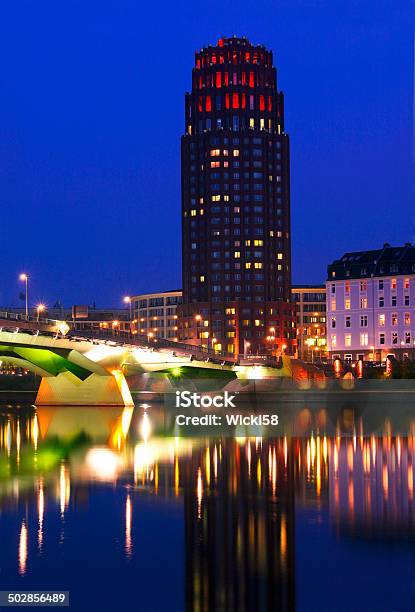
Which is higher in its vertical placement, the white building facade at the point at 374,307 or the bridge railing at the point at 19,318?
the white building facade at the point at 374,307

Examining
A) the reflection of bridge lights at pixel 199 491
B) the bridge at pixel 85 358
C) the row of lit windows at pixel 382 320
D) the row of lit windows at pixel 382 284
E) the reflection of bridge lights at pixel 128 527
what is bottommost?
the reflection of bridge lights at pixel 128 527

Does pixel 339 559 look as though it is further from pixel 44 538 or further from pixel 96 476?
pixel 96 476

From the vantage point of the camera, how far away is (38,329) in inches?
3565

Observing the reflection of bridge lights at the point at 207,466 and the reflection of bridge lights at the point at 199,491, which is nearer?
the reflection of bridge lights at the point at 199,491

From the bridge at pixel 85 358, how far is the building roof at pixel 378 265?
79.2m

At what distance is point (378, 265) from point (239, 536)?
172m

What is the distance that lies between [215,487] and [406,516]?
8.98 meters

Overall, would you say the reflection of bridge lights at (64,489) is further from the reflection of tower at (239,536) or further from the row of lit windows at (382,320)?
the row of lit windows at (382,320)

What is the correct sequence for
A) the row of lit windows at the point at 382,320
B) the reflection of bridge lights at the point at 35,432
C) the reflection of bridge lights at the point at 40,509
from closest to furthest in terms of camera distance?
the reflection of bridge lights at the point at 40,509, the reflection of bridge lights at the point at 35,432, the row of lit windows at the point at 382,320

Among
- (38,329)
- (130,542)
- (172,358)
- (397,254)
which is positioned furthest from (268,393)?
(397,254)

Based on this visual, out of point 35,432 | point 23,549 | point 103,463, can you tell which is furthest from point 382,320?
point 23,549

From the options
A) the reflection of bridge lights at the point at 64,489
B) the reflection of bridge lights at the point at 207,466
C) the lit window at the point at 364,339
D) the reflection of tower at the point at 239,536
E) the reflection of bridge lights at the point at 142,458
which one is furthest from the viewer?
the lit window at the point at 364,339

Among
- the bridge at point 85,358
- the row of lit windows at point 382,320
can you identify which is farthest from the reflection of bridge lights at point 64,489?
the row of lit windows at point 382,320

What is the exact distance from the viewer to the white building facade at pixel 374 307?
18738cm
